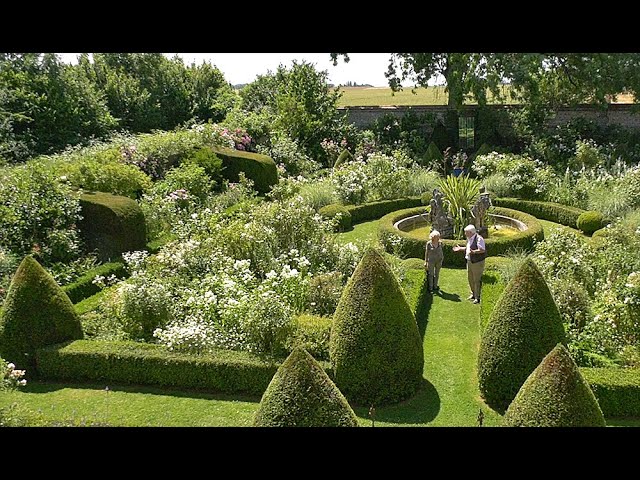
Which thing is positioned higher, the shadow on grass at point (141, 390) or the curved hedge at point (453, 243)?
the curved hedge at point (453, 243)

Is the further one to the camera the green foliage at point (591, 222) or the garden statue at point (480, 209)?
the green foliage at point (591, 222)

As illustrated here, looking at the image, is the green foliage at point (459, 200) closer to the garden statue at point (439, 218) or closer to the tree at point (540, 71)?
the garden statue at point (439, 218)

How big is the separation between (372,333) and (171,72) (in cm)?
2703

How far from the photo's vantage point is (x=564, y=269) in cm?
923

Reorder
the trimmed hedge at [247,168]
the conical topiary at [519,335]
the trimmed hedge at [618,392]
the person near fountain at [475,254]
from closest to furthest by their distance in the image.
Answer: the trimmed hedge at [618,392] < the conical topiary at [519,335] < the person near fountain at [475,254] < the trimmed hedge at [247,168]

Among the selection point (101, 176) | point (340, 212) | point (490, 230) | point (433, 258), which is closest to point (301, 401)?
point (433, 258)

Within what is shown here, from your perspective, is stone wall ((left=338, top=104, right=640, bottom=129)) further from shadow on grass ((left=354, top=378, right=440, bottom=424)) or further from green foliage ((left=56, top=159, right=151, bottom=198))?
shadow on grass ((left=354, top=378, right=440, bottom=424))

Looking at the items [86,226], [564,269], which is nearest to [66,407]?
[86,226]

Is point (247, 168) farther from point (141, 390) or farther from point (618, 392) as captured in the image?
point (618, 392)

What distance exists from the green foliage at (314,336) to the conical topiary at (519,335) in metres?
2.11

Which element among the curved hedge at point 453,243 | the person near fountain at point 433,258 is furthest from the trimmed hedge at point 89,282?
the person near fountain at point 433,258

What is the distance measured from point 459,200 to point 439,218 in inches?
38.4

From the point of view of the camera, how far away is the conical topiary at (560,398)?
4.63 m
